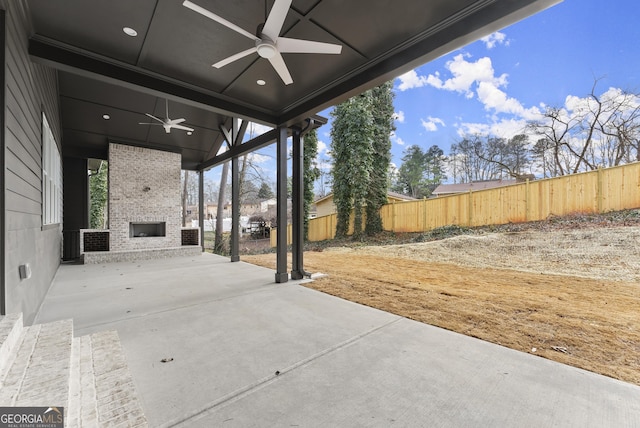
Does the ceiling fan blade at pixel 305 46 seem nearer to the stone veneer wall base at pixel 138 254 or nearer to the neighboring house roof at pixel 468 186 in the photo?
the stone veneer wall base at pixel 138 254

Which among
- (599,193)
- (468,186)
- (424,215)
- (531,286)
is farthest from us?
(468,186)

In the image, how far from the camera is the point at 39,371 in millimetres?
1387

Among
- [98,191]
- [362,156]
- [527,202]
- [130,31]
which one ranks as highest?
[362,156]

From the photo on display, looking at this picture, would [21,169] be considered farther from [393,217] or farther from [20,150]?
[393,217]

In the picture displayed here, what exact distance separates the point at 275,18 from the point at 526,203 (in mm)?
8556

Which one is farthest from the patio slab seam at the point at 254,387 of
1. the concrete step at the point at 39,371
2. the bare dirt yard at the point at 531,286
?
the bare dirt yard at the point at 531,286

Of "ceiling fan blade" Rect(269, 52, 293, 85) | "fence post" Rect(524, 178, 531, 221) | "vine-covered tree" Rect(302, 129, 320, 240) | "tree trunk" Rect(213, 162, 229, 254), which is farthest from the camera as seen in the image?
"vine-covered tree" Rect(302, 129, 320, 240)

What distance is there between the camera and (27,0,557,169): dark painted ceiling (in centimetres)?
237

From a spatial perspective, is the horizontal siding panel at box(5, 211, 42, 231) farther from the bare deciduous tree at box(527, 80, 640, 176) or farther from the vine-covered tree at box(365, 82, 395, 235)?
the bare deciduous tree at box(527, 80, 640, 176)

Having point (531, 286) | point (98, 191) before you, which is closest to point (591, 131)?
point (531, 286)

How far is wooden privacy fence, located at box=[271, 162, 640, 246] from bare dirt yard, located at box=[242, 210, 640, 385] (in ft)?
1.15

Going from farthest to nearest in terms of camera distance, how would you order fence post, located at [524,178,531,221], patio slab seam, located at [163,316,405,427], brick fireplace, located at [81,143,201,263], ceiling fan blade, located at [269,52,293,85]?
fence post, located at [524,178,531,221], brick fireplace, located at [81,143,201,263], ceiling fan blade, located at [269,52,293,85], patio slab seam, located at [163,316,405,427]

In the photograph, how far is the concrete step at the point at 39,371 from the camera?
3.71 feet

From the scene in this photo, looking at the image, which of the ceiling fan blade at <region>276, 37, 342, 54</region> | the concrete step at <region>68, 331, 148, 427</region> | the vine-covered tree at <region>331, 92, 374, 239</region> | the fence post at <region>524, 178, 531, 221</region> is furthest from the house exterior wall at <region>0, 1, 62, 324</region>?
the fence post at <region>524, 178, 531, 221</region>
